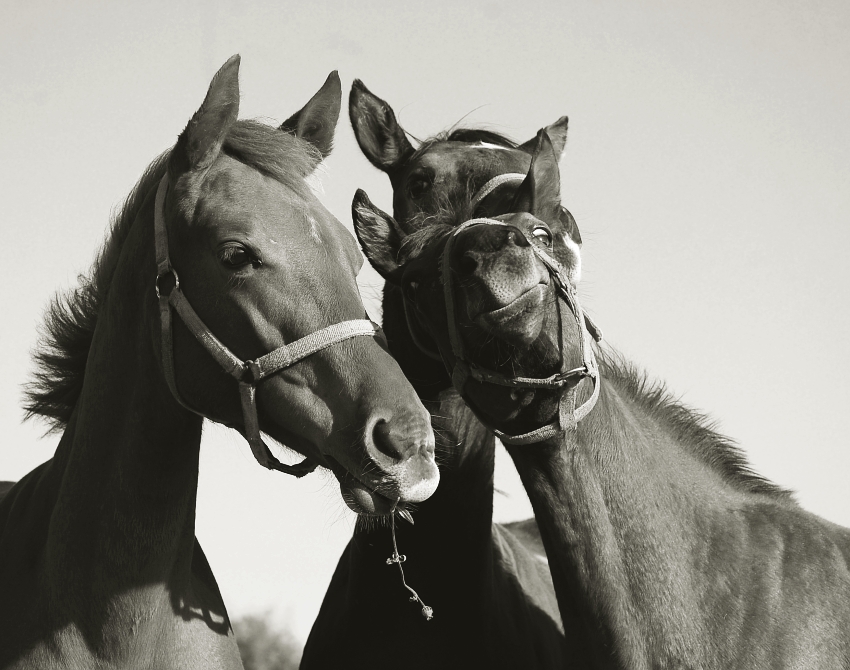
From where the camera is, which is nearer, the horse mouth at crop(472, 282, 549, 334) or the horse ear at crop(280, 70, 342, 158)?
the horse mouth at crop(472, 282, 549, 334)

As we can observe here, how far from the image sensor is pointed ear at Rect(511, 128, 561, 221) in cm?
438

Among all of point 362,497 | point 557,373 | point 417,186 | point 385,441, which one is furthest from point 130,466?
point 417,186

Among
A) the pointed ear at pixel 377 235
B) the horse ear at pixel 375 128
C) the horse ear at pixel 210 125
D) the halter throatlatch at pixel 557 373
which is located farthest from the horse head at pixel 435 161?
the horse ear at pixel 210 125

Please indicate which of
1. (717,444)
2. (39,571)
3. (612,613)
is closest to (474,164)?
(717,444)

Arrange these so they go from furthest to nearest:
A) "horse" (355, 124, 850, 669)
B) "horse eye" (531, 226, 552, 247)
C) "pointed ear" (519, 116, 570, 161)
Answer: "pointed ear" (519, 116, 570, 161) → "horse eye" (531, 226, 552, 247) → "horse" (355, 124, 850, 669)

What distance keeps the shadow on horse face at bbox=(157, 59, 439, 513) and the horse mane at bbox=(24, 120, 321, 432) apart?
140mm

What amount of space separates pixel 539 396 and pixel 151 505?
62.5 inches

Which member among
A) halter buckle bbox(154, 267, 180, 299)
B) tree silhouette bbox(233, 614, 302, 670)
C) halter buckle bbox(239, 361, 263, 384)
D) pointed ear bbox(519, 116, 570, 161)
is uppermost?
pointed ear bbox(519, 116, 570, 161)

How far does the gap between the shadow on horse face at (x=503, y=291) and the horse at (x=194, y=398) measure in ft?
1.41

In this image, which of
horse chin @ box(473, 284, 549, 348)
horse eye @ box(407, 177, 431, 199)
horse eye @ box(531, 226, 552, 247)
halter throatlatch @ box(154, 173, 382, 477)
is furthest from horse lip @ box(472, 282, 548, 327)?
horse eye @ box(407, 177, 431, 199)

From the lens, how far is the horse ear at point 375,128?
5926 millimetres

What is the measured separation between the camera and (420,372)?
5.09 metres

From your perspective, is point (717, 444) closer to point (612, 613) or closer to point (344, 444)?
point (612, 613)

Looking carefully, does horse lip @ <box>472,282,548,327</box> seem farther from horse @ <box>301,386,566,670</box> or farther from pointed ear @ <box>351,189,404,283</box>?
horse @ <box>301,386,566,670</box>
